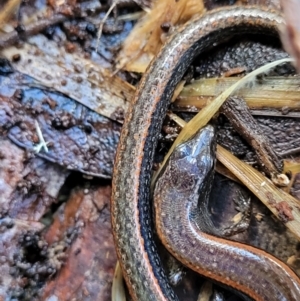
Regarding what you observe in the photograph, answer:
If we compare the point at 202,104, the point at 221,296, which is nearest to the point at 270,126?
the point at 202,104

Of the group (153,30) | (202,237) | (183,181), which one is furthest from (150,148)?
(153,30)

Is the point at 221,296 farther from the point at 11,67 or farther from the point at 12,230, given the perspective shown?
the point at 11,67

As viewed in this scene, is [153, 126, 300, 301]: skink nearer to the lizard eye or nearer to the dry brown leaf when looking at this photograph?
the lizard eye

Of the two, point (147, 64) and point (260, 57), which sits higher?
point (260, 57)

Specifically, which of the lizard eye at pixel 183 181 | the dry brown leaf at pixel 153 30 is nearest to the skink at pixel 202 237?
the lizard eye at pixel 183 181

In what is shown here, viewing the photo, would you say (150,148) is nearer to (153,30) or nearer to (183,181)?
(183,181)

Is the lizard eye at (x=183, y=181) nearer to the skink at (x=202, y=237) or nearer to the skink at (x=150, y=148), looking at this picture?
the skink at (x=202, y=237)

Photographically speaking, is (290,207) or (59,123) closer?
(290,207)

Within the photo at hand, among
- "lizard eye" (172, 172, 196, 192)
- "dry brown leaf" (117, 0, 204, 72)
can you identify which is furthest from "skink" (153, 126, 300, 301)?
"dry brown leaf" (117, 0, 204, 72)
